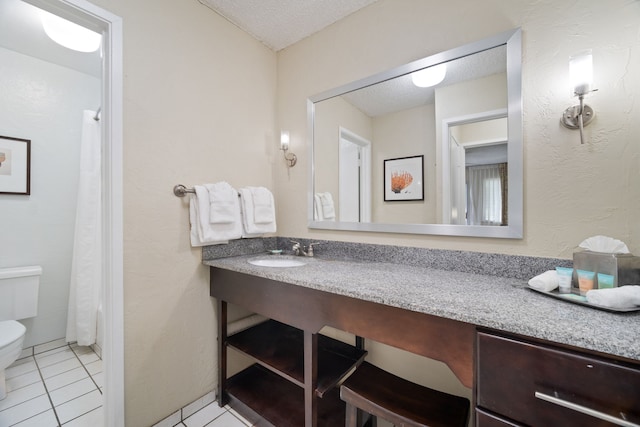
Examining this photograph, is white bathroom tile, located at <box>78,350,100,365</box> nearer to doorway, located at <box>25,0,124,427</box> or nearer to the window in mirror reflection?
doorway, located at <box>25,0,124,427</box>

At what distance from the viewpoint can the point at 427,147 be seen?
1.33 meters

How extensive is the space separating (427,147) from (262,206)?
41.6 inches

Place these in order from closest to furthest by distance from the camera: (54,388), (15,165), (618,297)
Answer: (618,297) < (54,388) < (15,165)

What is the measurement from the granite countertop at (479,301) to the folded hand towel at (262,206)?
42 cm

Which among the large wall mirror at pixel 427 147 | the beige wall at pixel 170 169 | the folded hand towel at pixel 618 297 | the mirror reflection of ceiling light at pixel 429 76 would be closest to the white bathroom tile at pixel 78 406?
the beige wall at pixel 170 169

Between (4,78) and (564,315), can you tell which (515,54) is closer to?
(564,315)

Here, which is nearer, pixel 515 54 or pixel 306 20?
pixel 515 54

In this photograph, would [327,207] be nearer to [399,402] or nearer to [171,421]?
[399,402]

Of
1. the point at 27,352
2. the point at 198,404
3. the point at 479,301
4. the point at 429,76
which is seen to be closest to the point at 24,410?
the point at 27,352

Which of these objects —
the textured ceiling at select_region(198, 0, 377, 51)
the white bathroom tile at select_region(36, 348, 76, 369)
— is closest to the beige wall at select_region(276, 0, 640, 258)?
the textured ceiling at select_region(198, 0, 377, 51)

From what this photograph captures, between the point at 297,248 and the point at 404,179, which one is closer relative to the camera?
the point at 404,179

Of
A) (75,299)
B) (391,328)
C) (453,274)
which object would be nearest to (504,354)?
(391,328)

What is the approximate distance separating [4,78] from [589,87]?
11.6 feet

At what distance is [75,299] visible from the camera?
6.80 ft
